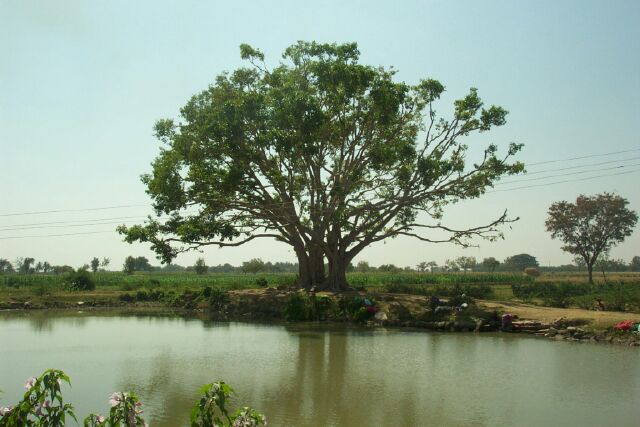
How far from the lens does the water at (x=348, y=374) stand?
34.8 feet

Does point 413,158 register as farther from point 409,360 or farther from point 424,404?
point 424,404

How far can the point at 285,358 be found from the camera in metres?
16.7

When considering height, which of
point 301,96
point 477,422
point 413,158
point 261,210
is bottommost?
point 477,422

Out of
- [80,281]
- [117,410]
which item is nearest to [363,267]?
[80,281]

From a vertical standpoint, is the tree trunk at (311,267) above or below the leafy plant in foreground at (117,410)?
above

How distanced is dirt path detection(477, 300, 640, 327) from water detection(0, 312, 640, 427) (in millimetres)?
2176

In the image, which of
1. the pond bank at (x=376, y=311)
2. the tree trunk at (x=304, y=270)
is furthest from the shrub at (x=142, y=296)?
the tree trunk at (x=304, y=270)

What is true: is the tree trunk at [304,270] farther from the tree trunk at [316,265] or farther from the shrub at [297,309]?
the shrub at [297,309]

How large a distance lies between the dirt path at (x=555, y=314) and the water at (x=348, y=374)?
218 centimetres

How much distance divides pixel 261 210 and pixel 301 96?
7663 millimetres

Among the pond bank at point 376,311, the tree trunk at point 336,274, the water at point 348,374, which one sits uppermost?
the tree trunk at point 336,274

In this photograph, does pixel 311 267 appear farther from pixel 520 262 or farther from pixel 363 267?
pixel 520 262

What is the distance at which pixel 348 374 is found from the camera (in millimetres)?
14242

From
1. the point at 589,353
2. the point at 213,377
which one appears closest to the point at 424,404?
the point at 213,377
